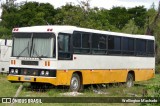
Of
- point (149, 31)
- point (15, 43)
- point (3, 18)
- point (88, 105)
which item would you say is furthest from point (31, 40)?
point (3, 18)

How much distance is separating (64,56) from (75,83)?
1474 millimetres

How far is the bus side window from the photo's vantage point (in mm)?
19114

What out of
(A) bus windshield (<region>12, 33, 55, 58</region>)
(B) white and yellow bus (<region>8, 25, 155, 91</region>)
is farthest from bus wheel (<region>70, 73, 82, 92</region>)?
(A) bus windshield (<region>12, 33, 55, 58</region>)

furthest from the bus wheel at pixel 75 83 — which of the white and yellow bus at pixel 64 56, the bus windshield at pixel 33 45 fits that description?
the bus windshield at pixel 33 45

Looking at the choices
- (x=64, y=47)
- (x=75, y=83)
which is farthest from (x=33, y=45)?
(x=75, y=83)

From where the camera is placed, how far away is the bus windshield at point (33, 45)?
62.5ft

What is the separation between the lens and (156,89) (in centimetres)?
1223

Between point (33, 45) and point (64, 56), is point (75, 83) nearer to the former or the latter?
point (64, 56)

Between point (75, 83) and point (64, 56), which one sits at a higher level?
point (64, 56)

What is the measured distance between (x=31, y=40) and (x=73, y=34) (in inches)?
73.0

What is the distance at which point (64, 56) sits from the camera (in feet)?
63.7

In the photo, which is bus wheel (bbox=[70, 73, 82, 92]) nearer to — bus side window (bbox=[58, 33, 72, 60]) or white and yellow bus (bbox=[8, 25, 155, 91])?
white and yellow bus (bbox=[8, 25, 155, 91])

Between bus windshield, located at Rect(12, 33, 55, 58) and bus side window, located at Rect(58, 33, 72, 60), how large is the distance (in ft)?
1.15

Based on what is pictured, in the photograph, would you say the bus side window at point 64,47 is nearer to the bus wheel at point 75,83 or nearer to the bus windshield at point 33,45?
the bus windshield at point 33,45
